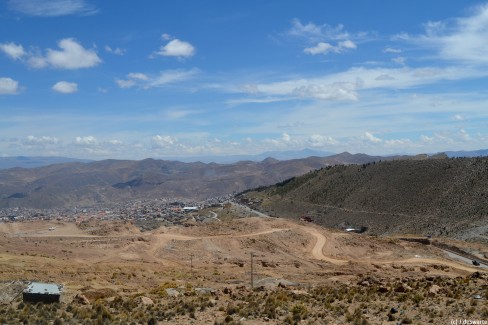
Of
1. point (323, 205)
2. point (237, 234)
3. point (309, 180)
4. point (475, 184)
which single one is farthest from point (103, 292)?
point (309, 180)

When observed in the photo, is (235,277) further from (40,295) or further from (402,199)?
(402,199)

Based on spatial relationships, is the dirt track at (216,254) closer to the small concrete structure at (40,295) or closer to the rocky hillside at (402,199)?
the small concrete structure at (40,295)

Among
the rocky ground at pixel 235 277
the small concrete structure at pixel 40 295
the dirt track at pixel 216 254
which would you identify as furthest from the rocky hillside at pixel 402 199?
the small concrete structure at pixel 40 295

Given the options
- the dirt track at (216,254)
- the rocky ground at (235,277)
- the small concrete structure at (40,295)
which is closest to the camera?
the rocky ground at (235,277)

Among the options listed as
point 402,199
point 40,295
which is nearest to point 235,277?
point 40,295

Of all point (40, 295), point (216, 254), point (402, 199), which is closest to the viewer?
point (40, 295)

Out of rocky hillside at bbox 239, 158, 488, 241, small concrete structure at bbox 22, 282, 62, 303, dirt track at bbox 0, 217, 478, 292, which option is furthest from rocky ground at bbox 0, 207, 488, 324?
rocky hillside at bbox 239, 158, 488, 241

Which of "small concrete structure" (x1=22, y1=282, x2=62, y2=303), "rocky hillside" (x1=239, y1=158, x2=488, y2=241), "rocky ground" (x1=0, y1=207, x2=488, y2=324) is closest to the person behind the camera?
"rocky ground" (x1=0, y1=207, x2=488, y2=324)

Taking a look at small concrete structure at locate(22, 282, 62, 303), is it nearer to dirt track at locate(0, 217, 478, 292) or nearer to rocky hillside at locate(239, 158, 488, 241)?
dirt track at locate(0, 217, 478, 292)
